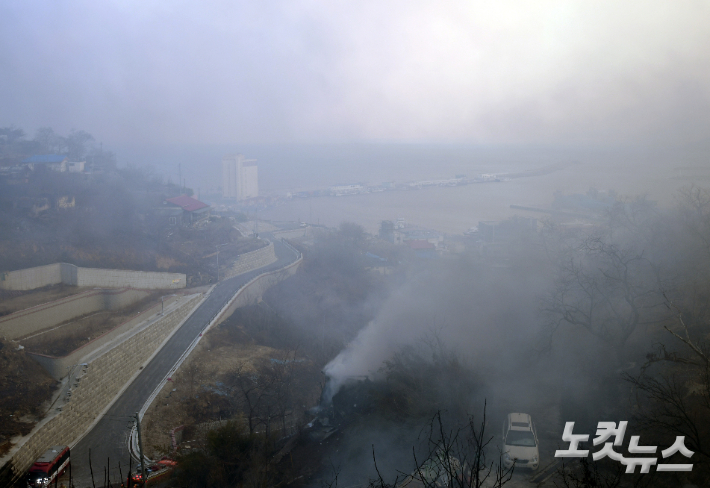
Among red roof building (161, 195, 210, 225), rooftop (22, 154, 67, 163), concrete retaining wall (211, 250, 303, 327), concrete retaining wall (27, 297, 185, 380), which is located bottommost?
concrete retaining wall (211, 250, 303, 327)

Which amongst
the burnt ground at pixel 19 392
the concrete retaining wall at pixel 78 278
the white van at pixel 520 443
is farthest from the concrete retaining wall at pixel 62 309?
the white van at pixel 520 443

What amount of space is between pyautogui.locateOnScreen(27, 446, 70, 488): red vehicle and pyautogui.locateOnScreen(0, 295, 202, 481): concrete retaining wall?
0.61 feet

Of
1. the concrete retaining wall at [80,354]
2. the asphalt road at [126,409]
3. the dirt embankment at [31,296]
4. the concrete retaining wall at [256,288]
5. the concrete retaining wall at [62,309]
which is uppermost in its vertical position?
the dirt embankment at [31,296]

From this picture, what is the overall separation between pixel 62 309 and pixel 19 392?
3391 millimetres

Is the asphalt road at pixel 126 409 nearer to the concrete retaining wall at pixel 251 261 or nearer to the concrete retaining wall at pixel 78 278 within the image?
the concrete retaining wall at pixel 78 278

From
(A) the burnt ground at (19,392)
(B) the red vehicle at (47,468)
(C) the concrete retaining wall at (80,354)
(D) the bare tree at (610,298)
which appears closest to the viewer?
(B) the red vehicle at (47,468)

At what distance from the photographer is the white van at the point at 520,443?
612 centimetres

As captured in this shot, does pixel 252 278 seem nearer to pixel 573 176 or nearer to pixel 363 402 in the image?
pixel 363 402

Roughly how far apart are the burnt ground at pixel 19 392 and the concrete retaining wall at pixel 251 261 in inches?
340

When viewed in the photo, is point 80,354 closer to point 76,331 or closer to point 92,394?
point 92,394

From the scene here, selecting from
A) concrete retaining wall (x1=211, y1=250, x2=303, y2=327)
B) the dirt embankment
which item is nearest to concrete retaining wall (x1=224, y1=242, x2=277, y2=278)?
concrete retaining wall (x1=211, y1=250, x2=303, y2=327)

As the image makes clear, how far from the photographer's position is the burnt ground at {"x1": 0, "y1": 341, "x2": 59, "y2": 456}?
24.5ft

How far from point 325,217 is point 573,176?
2079cm

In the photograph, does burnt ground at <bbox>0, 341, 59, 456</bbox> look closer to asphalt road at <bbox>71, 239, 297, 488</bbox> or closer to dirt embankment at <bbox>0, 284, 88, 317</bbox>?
asphalt road at <bbox>71, 239, 297, 488</bbox>
